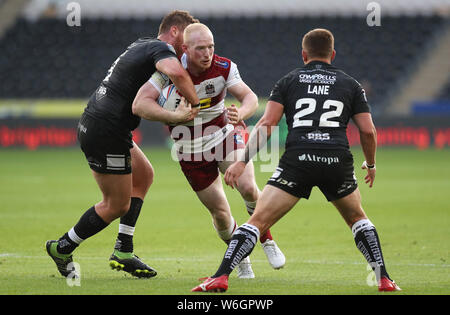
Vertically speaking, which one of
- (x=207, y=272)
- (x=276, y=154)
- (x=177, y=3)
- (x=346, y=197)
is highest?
(x=177, y=3)

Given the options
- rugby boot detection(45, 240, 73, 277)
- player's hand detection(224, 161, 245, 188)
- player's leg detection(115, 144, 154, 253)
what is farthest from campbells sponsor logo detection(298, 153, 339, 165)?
rugby boot detection(45, 240, 73, 277)

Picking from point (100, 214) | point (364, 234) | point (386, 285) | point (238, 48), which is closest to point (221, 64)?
point (100, 214)

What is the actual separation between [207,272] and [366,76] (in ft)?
104

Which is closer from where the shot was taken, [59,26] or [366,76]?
[366,76]

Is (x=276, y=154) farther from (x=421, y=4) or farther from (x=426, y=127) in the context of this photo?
(x=421, y=4)

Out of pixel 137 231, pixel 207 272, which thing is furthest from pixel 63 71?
pixel 207 272

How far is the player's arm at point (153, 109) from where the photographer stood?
23.3ft

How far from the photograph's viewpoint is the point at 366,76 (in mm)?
38719

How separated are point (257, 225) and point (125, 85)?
6.24 ft

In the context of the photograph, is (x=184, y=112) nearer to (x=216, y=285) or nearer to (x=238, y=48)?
(x=216, y=285)

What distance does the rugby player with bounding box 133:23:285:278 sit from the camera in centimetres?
778

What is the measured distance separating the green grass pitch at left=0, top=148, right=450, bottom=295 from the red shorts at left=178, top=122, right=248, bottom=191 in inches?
36.1
